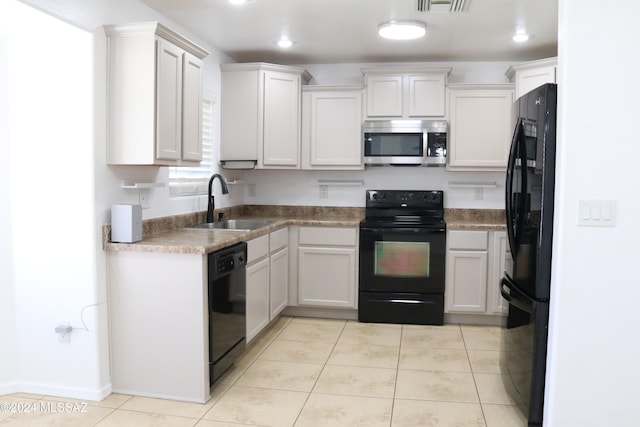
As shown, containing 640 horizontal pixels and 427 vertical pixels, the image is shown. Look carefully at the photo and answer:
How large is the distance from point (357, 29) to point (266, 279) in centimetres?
201

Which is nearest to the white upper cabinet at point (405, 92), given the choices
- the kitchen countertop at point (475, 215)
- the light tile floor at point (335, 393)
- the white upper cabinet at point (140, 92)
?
the kitchen countertop at point (475, 215)

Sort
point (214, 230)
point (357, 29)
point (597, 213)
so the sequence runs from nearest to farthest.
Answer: point (597, 213), point (214, 230), point (357, 29)

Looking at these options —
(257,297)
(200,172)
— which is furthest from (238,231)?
(200,172)

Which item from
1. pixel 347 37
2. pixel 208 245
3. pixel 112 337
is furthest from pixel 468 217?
pixel 112 337

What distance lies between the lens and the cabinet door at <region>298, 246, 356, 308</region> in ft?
14.9

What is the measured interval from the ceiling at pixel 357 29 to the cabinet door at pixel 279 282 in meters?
1.76

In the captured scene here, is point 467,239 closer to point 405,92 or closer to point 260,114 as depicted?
point 405,92

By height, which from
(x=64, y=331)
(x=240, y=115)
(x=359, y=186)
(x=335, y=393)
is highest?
(x=240, y=115)

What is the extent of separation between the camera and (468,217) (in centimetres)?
491

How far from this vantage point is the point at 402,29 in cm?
367

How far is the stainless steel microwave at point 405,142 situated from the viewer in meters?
4.58

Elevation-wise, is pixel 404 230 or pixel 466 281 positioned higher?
pixel 404 230

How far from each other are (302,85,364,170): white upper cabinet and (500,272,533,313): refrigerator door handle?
2086 millimetres

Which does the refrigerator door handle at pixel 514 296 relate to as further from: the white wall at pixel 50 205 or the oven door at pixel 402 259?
the white wall at pixel 50 205
